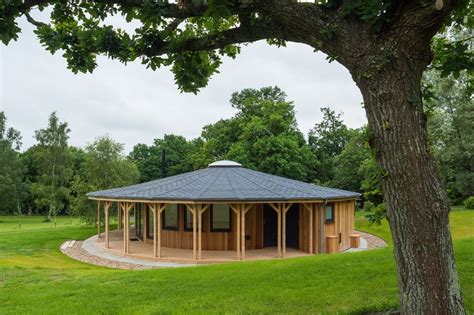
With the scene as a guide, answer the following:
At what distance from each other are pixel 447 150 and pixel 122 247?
1973 centimetres

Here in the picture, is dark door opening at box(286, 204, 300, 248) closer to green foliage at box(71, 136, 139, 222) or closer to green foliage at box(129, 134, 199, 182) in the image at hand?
green foliage at box(71, 136, 139, 222)

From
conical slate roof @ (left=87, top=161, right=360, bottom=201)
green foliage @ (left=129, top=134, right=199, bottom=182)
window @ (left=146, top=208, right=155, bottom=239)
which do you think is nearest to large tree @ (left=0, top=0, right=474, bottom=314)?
conical slate roof @ (left=87, top=161, right=360, bottom=201)

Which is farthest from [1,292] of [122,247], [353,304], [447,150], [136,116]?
[136,116]

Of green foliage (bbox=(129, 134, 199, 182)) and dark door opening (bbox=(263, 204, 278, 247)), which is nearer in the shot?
dark door opening (bbox=(263, 204, 278, 247))

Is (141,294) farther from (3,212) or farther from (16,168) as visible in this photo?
(3,212)

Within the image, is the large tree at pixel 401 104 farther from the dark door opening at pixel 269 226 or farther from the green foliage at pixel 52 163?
the green foliage at pixel 52 163

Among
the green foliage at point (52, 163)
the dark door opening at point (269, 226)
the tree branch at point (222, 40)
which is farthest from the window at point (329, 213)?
the green foliage at point (52, 163)

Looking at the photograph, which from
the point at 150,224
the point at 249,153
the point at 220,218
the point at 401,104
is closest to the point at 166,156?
the point at 249,153

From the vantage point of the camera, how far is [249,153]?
29422 mm

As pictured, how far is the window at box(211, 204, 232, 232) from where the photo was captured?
15281mm

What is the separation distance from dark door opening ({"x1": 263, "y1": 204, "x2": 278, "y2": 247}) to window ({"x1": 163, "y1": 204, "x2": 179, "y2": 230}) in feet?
11.0

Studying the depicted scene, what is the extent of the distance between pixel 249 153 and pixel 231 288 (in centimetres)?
2306

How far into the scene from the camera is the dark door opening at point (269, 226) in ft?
52.3

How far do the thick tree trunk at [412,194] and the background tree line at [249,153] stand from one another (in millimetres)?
12308
